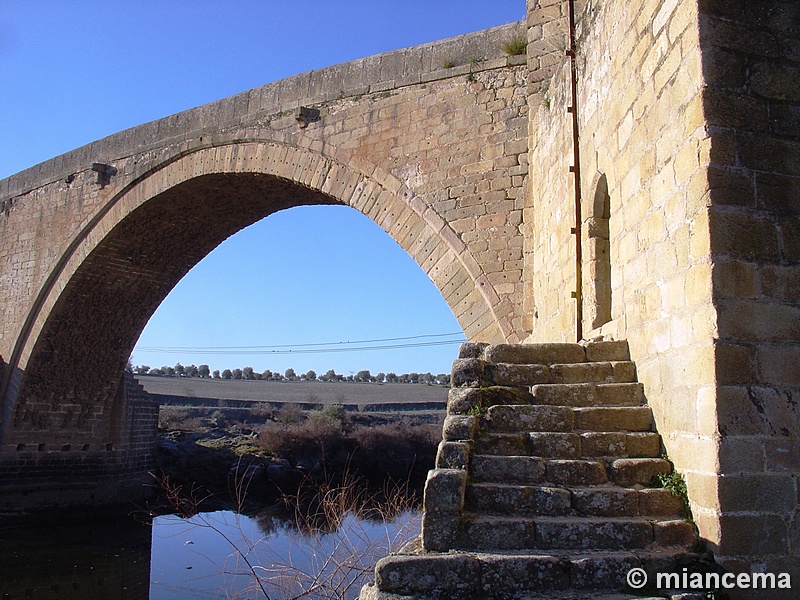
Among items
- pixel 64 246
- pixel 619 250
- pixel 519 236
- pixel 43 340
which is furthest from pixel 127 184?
pixel 619 250

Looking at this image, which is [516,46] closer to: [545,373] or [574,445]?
[545,373]

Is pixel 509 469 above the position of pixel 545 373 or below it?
below

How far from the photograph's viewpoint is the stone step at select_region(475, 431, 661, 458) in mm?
3283

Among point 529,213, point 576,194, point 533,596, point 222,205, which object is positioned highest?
point 222,205

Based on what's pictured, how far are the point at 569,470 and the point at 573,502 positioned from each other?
19cm

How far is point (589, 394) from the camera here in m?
3.57

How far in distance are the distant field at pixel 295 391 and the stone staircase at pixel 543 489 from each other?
29165 mm

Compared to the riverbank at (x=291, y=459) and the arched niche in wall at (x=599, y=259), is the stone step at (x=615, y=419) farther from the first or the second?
the riverbank at (x=291, y=459)

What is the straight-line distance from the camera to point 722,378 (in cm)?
276

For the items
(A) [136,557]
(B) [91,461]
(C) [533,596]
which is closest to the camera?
(C) [533,596]

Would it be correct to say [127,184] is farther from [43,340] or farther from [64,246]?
[43,340]

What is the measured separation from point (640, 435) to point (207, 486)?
42.9 feet

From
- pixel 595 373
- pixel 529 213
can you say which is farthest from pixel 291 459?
pixel 595 373

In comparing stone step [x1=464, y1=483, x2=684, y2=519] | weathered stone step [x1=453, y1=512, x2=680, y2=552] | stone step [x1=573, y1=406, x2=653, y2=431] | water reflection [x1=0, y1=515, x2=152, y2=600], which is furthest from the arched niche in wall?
water reflection [x1=0, y1=515, x2=152, y2=600]
